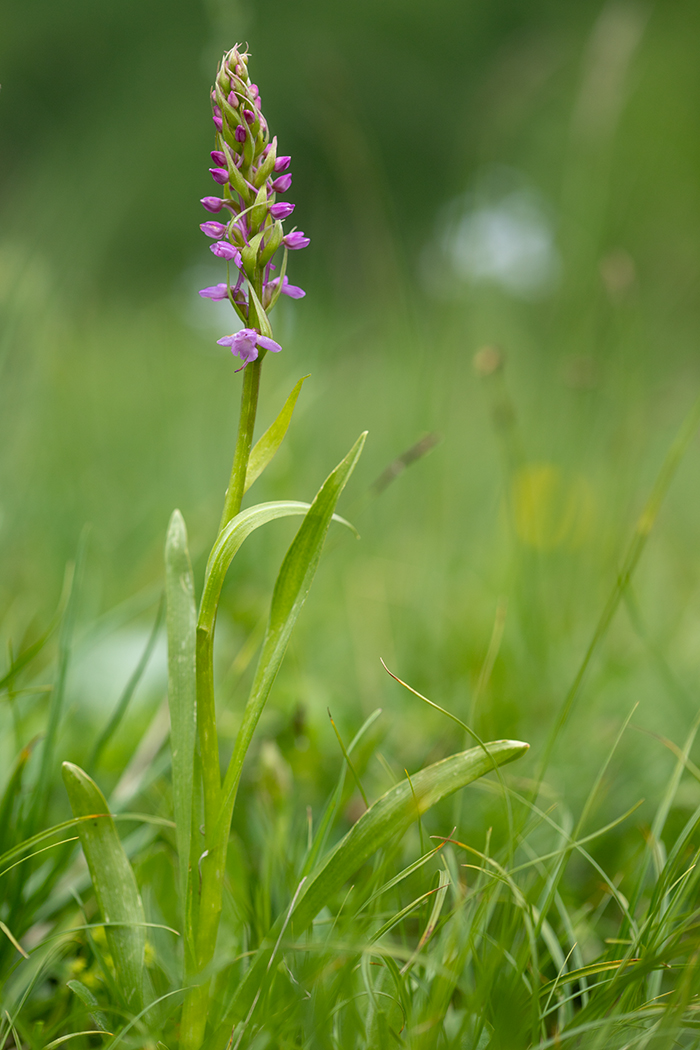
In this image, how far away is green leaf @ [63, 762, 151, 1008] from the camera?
1.90 ft

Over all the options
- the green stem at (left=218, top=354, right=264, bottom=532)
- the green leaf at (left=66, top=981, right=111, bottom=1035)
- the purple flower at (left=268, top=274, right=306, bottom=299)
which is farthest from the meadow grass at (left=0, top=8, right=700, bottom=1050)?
the purple flower at (left=268, top=274, right=306, bottom=299)

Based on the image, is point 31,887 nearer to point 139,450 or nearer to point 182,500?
point 182,500

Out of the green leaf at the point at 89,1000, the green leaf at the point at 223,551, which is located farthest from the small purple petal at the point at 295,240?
the green leaf at the point at 89,1000

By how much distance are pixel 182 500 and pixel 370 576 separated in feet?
2.05

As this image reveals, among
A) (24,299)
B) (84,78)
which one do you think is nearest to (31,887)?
(24,299)

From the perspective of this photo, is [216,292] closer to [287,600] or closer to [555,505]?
[287,600]

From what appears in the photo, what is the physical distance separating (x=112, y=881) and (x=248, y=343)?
1.51 feet

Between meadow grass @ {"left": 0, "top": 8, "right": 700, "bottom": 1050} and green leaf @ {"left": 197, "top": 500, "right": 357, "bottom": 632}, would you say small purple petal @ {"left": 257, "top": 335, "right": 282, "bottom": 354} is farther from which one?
meadow grass @ {"left": 0, "top": 8, "right": 700, "bottom": 1050}

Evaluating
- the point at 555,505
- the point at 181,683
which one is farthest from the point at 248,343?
the point at 555,505

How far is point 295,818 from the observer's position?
3.17 feet

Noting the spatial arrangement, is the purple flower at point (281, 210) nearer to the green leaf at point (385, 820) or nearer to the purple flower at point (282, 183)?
the purple flower at point (282, 183)

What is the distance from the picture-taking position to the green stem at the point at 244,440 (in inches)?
22.5

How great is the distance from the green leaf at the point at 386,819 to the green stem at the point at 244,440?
0.27 metres

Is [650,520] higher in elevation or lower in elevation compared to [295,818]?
higher
